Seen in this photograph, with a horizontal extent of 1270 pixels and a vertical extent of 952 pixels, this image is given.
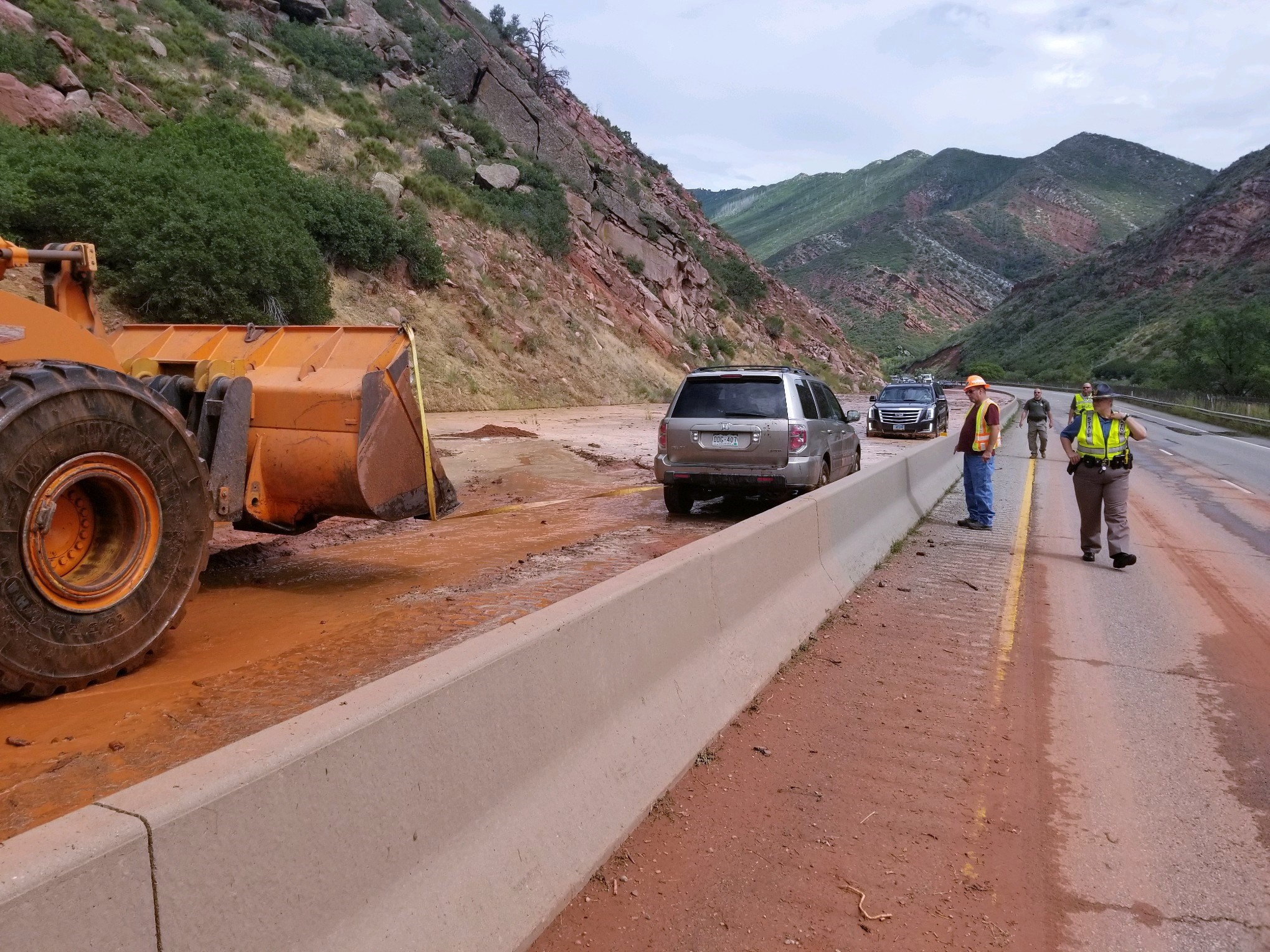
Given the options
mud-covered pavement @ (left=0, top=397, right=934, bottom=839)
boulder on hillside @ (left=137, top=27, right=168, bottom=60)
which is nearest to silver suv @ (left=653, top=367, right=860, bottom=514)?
mud-covered pavement @ (left=0, top=397, right=934, bottom=839)

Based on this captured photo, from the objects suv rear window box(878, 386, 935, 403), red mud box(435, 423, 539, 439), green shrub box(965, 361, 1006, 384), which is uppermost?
green shrub box(965, 361, 1006, 384)

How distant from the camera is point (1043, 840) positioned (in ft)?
12.3

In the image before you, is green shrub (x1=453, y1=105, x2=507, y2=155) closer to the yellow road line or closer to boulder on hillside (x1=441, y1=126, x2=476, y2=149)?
boulder on hillside (x1=441, y1=126, x2=476, y2=149)

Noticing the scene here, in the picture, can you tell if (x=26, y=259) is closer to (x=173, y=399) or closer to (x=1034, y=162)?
(x=173, y=399)

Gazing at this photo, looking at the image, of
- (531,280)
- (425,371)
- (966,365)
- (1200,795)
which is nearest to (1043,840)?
(1200,795)

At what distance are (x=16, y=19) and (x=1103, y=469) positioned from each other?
104 feet

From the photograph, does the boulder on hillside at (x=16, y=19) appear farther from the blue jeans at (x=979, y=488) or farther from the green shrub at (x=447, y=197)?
the blue jeans at (x=979, y=488)

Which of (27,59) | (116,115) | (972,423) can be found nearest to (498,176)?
(116,115)

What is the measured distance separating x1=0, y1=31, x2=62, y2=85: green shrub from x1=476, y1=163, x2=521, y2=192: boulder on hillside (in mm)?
18922

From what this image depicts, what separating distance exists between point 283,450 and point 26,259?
70.9 inches

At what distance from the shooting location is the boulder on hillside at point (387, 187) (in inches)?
1347

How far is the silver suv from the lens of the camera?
10938mm

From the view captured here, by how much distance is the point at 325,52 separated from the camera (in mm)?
43062

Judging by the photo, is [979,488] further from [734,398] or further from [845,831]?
[845,831]
